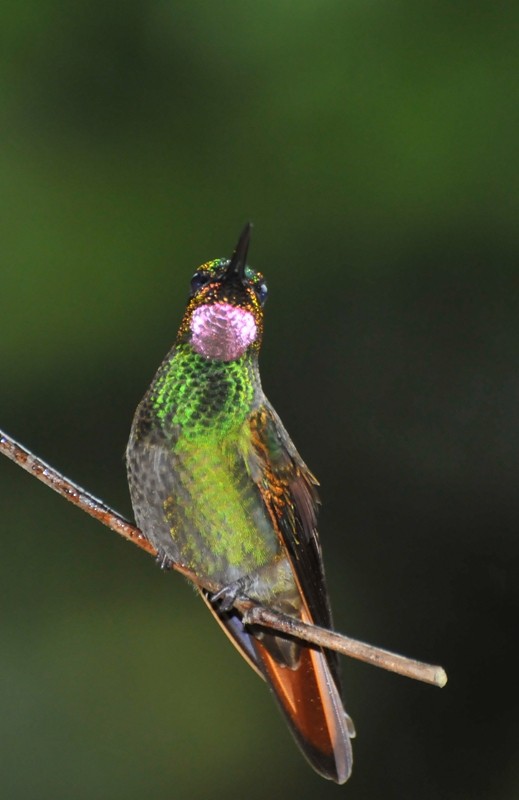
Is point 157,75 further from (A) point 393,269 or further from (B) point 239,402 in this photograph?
(B) point 239,402

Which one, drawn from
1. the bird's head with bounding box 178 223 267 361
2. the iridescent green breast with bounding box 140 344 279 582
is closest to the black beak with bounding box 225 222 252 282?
the bird's head with bounding box 178 223 267 361

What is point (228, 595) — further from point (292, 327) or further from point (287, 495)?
point (292, 327)

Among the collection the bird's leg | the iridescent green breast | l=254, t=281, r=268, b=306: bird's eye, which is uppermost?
l=254, t=281, r=268, b=306: bird's eye

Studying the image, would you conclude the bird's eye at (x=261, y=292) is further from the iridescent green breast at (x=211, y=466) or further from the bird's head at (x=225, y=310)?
the iridescent green breast at (x=211, y=466)

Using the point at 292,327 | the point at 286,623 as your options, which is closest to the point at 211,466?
the point at 286,623

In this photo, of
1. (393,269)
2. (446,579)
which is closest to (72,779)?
(446,579)

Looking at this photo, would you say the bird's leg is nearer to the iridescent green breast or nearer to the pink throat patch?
the iridescent green breast

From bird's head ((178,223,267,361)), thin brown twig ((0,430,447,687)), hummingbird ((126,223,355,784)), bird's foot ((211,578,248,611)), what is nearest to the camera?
thin brown twig ((0,430,447,687))
